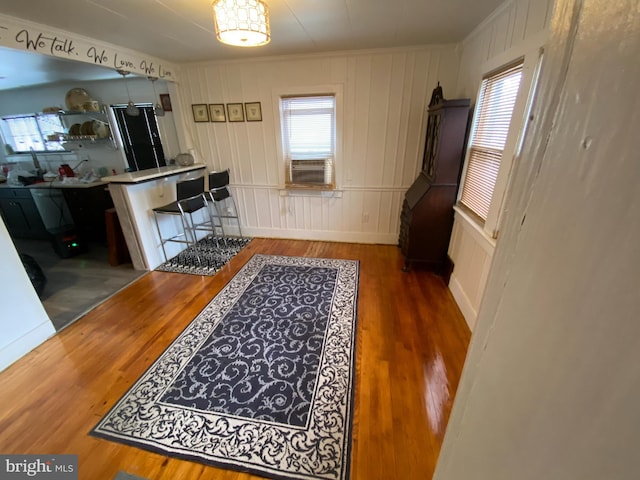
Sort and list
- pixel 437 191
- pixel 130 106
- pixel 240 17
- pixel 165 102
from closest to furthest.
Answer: pixel 240 17
pixel 437 191
pixel 130 106
pixel 165 102

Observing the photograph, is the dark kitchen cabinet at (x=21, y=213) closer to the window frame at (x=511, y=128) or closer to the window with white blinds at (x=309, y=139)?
the window with white blinds at (x=309, y=139)

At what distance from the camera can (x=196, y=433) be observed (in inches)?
53.4

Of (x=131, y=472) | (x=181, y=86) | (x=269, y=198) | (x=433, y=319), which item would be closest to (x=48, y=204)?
(x=181, y=86)

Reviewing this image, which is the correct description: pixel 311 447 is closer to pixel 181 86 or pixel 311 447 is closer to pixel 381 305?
pixel 381 305

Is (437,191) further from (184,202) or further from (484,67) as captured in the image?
(184,202)

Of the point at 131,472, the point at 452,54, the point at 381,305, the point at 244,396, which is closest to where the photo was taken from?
the point at 131,472

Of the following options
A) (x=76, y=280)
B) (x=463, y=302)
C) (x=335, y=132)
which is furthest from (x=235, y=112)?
(x=463, y=302)

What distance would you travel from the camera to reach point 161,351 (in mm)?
1862

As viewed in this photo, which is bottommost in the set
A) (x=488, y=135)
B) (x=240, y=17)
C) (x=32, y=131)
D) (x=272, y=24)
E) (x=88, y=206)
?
(x=88, y=206)

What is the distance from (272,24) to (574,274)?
Answer: 2.67 metres

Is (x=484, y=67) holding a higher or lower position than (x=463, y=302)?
higher

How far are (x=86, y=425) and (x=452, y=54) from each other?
13.5ft

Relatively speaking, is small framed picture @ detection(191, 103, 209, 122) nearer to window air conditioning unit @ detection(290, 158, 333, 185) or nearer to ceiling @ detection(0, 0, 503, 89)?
ceiling @ detection(0, 0, 503, 89)

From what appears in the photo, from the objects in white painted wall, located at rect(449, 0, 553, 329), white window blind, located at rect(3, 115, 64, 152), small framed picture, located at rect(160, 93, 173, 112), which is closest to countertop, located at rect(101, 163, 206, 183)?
small framed picture, located at rect(160, 93, 173, 112)
